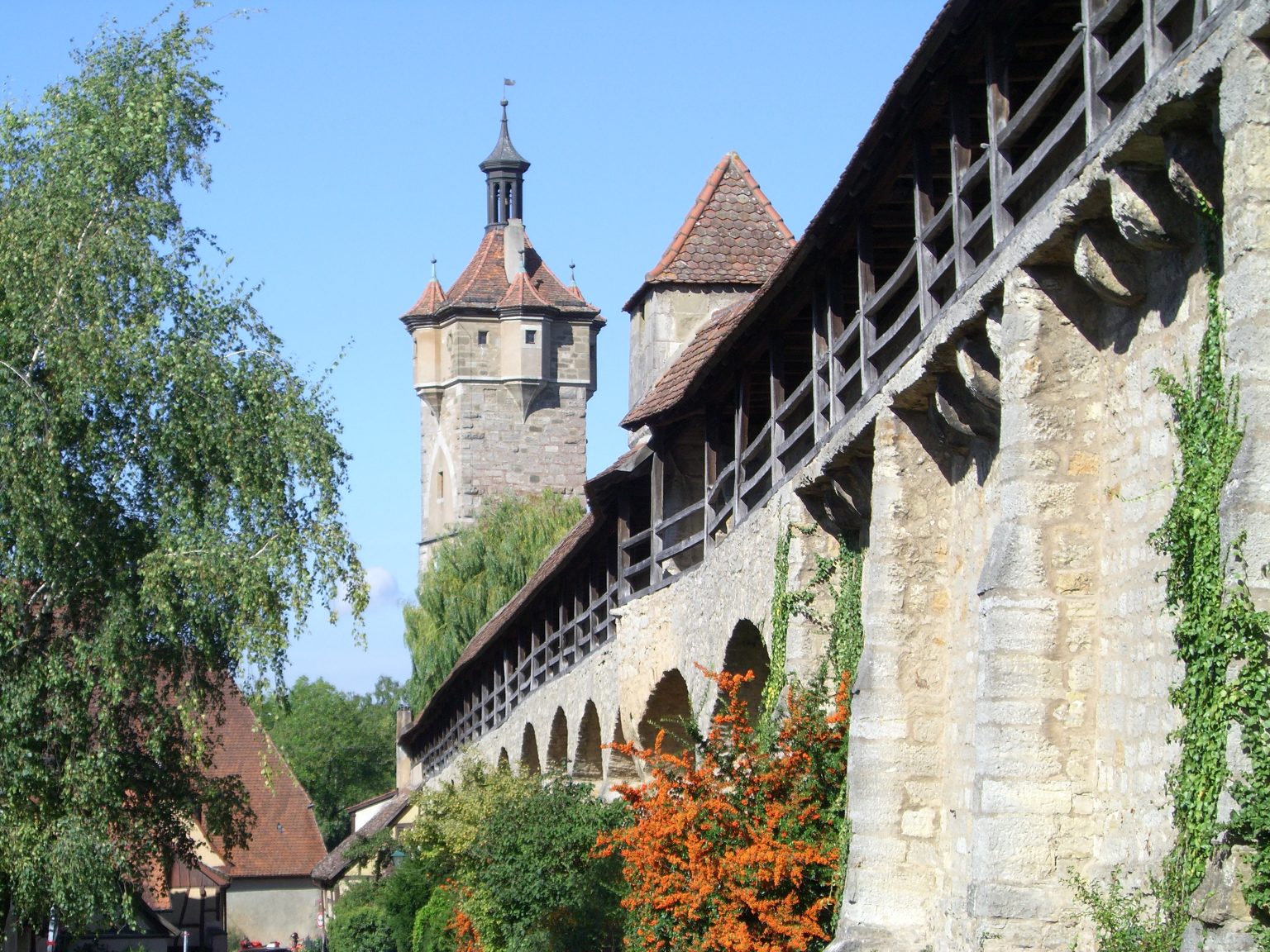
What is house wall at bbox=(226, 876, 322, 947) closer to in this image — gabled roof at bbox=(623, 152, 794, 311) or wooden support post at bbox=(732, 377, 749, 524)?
gabled roof at bbox=(623, 152, 794, 311)

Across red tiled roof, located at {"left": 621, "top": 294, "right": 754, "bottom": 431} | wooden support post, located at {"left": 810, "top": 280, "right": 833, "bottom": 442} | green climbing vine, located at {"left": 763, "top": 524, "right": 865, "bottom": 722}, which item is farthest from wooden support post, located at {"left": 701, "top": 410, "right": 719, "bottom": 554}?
wooden support post, located at {"left": 810, "top": 280, "right": 833, "bottom": 442}

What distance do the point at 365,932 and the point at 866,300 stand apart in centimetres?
2429

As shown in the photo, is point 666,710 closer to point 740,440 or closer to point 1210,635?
point 740,440

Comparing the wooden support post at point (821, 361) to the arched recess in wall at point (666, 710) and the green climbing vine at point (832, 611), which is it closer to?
the green climbing vine at point (832, 611)

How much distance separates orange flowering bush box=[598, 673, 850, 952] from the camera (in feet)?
38.4

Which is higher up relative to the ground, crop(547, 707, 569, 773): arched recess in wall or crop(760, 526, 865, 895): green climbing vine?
crop(760, 526, 865, 895): green climbing vine

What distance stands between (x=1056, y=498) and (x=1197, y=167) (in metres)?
1.88

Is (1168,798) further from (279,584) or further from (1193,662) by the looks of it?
(279,584)

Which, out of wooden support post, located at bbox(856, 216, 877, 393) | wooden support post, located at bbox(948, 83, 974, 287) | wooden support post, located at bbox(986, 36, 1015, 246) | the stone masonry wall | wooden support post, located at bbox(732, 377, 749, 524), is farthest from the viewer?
wooden support post, located at bbox(732, 377, 749, 524)

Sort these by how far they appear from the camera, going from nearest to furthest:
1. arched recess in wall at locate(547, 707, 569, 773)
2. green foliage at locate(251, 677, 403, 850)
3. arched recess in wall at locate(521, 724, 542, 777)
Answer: arched recess in wall at locate(547, 707, 569, 773) < arched recess in wall at locate(521, 724, 542, 777) < green foliage at locate(251, 677, 403, 850)

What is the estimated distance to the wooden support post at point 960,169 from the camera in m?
9.48

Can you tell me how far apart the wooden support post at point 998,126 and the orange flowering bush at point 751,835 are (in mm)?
4028

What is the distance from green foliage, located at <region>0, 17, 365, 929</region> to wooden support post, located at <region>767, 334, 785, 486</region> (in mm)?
4723

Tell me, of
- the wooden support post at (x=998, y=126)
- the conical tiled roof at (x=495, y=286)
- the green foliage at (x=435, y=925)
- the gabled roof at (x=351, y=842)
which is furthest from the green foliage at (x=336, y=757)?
the wooden support post at (x=998, y=126)
